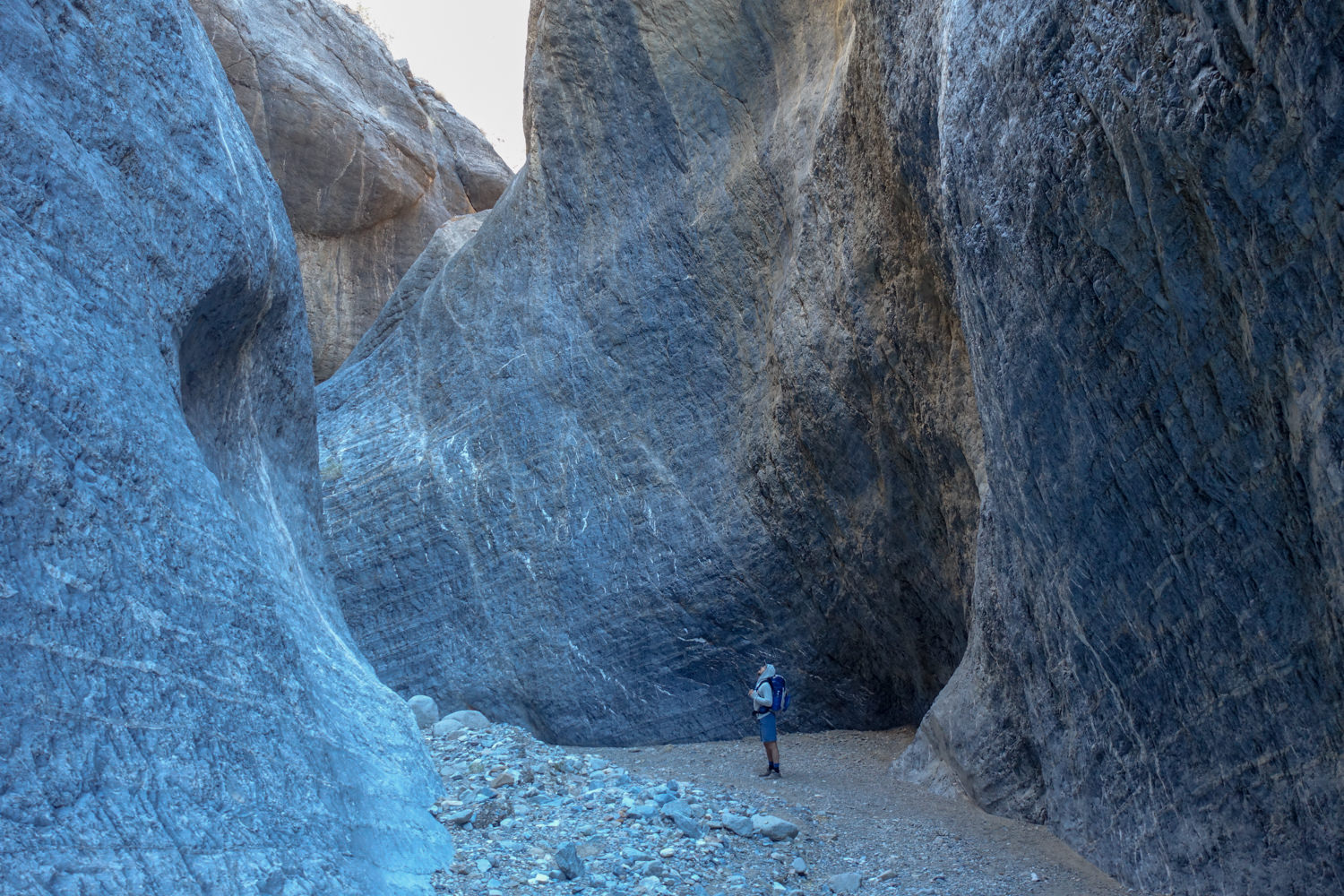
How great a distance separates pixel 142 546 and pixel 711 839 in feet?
12.1

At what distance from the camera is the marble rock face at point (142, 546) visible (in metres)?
3.10

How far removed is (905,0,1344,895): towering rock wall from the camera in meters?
3.64

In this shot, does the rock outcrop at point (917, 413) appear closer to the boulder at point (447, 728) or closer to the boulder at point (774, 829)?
the boulder at point (447, 728)

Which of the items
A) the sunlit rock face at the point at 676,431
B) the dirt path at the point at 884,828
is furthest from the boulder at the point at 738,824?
the sunlit rock face at the point at 676,431

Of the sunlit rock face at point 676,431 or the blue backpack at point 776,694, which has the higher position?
the sunlit rock face at point 676,431

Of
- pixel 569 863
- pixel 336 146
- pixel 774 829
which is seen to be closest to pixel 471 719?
pixel 774 829

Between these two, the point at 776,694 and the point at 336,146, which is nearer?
the point at 776,694

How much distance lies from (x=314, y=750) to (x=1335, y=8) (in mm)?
4873

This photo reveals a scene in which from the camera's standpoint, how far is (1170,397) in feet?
14.7

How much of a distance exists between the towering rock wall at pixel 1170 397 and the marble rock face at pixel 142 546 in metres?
3.78

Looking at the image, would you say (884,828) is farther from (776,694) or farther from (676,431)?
(676,431)

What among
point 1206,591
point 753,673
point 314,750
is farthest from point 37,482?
point 753,673

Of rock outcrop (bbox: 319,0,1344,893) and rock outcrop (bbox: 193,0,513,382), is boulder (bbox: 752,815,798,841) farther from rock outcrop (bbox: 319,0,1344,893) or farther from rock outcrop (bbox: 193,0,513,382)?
rock outcrop (bbox: 193,0,513,382)

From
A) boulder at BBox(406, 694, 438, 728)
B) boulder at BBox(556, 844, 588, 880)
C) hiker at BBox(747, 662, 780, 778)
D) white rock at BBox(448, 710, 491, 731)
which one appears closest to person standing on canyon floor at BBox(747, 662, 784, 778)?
hiker at BBox(747, 662, 780, 778)
